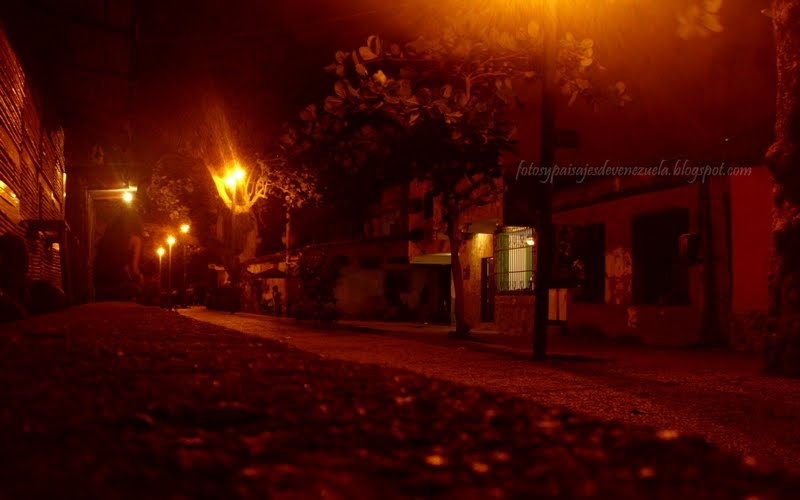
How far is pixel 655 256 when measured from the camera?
13250mm

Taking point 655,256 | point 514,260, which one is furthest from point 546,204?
point 514,260

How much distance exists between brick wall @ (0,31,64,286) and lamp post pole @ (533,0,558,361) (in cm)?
734

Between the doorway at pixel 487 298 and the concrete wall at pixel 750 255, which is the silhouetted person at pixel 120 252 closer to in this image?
the doorway at pixel 487 298

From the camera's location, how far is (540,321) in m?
8.74

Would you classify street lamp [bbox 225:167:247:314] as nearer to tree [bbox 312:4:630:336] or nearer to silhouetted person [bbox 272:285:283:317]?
silhouetted person [bbox 272:285:283:317]

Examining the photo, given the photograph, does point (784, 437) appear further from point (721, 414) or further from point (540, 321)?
point (540, 321)

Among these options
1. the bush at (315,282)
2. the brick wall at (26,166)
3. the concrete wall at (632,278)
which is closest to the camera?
the brick wall at (26,166)

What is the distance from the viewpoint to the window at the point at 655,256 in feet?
42.1

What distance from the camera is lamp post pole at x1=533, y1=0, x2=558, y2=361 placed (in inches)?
333

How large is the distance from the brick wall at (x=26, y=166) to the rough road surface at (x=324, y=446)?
8.78 metres

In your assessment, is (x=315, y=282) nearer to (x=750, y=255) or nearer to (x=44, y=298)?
(x=44, y=298)

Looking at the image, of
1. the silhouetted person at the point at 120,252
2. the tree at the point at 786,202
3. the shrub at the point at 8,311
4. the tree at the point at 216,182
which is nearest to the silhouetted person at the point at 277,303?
the tree at the point at 216,182

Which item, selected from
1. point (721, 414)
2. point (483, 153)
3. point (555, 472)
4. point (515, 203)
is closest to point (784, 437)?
point (721, 414)

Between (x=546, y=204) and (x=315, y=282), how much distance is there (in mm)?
15106
